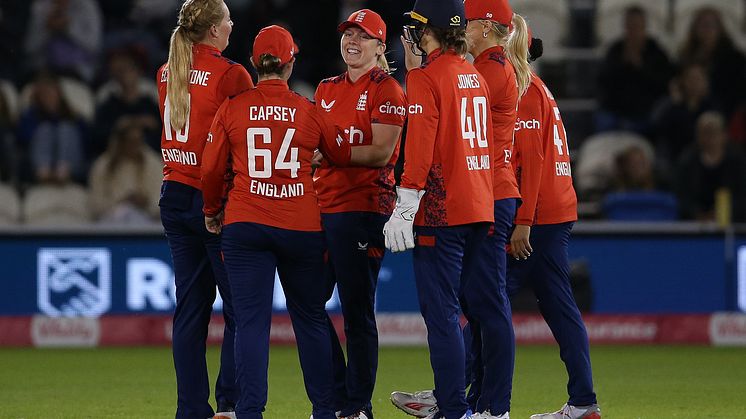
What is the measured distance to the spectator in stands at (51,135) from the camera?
14.3 m

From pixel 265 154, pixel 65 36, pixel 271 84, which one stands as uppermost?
pixel 65 36

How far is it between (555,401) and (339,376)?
186cm

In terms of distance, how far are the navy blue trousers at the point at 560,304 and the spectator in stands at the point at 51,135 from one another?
774cm

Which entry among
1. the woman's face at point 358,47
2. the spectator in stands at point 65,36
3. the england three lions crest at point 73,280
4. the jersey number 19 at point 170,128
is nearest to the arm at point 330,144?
the woman's face at point 358,47

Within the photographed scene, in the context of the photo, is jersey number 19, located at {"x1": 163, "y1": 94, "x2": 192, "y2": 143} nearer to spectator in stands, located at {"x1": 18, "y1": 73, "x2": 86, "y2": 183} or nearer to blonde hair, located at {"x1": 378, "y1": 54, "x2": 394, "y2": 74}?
blonde hair, located at {"x1": 378, "y1": 54, "x2": 394, "y2": 74}

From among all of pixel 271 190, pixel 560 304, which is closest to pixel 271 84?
pixel 271 190

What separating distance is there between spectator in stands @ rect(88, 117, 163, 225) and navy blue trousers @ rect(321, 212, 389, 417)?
645 cm

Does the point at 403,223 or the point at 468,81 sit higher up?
the point at 468,81

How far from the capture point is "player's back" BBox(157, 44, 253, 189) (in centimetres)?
722

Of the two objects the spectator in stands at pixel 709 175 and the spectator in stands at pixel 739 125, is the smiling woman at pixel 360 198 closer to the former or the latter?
the spectator in stands at pixel 709 175

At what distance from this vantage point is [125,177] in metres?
13.9

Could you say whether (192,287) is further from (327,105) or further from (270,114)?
(327,105)

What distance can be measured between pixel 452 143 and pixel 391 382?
3525mm

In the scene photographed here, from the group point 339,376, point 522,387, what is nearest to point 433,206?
point 339,376
